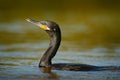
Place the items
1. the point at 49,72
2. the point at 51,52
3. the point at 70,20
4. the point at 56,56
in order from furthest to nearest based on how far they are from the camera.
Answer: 1. the point at 70,20
2. the point at 56,56
3. the point at 51,52
4. the point at 49,72

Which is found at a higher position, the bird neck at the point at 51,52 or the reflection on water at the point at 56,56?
the bird neck at the point at 51,52

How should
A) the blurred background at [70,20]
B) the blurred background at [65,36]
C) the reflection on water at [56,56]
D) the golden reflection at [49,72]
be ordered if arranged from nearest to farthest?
the golden reflection at [49,72], the reflection on water at [56,56], the blurred background at [65,36], the blurred background at [70,20]

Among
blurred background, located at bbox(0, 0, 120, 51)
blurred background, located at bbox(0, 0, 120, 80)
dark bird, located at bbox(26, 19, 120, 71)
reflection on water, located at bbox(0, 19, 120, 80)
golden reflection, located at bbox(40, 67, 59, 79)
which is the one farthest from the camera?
blurred background, located at bbox(0, 0, 120, 51)

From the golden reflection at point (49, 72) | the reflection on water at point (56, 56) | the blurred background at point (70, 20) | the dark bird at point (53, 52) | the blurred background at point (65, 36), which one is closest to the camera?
the golden reflection at point (49, 72)

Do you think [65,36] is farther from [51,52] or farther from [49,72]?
[49,72]

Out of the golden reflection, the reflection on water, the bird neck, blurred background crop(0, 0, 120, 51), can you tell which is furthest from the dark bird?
blurred background crop(0, 0, 120, 51)

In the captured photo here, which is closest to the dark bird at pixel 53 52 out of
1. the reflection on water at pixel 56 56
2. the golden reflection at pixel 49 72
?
the golden reflection at pixel 49 72

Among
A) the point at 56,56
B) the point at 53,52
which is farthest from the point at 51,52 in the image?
the point at 56,56

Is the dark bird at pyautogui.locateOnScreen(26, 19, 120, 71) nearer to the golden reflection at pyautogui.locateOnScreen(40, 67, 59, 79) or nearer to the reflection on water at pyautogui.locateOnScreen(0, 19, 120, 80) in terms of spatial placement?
the golden reflection at pyautogui.locateOnScreen(40, 67, 59, 79)

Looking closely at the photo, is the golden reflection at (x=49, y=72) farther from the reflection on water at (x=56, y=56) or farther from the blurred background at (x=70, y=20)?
the blurred background at (x=70, y=20)

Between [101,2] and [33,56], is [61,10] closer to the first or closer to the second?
[101,2]

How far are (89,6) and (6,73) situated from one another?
2815 cm

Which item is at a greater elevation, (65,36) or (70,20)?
(70,20)

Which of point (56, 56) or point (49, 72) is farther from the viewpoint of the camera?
point (56, 56)
